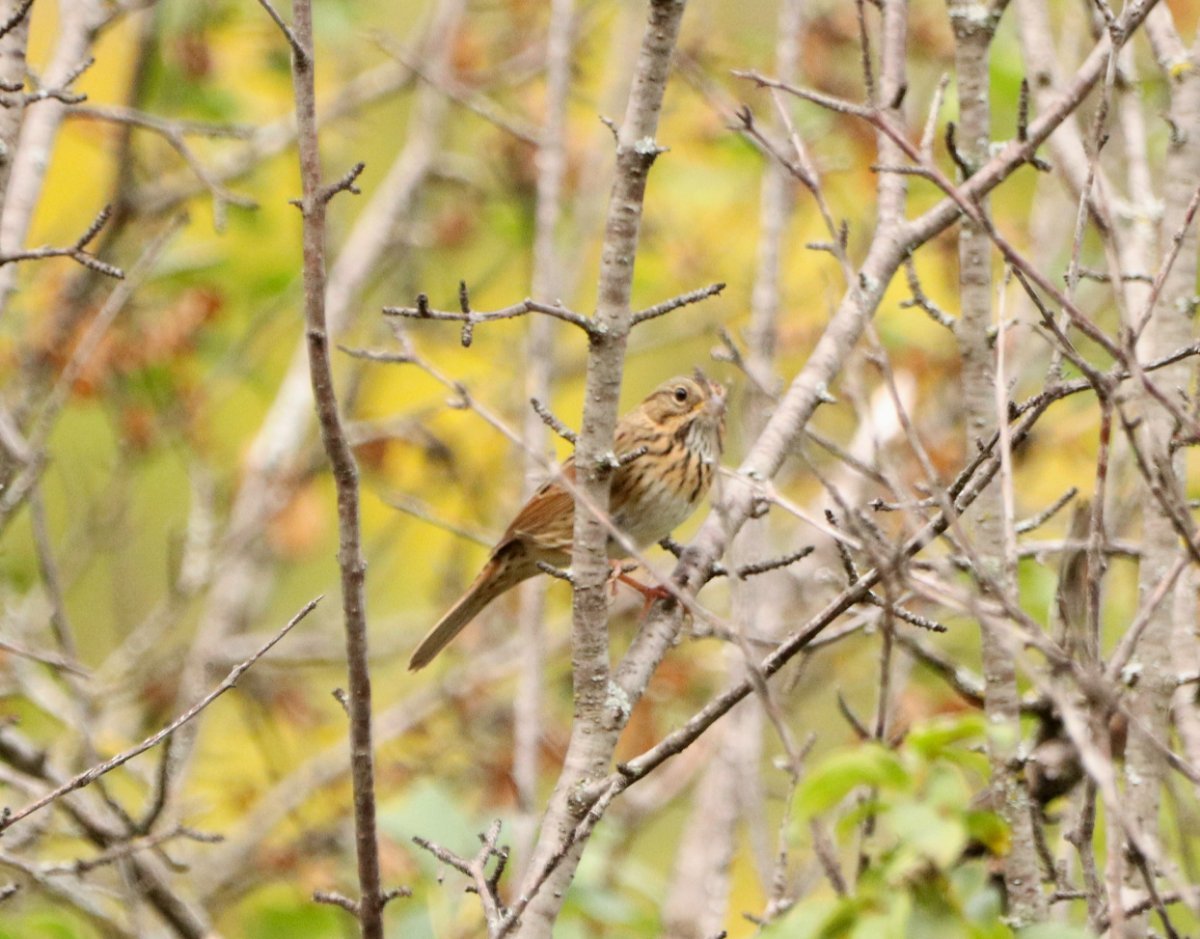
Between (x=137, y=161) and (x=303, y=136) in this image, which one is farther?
(x=137, y=161)

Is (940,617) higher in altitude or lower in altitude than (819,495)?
lower

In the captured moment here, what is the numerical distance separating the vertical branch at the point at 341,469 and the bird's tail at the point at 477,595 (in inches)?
104

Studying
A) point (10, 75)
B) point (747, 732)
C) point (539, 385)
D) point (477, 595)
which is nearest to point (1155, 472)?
point (747, 732)

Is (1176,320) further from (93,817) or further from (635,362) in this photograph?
(635,362)

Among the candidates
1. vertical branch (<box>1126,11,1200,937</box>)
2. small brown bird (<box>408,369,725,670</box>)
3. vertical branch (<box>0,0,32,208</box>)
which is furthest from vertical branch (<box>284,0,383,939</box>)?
small brown bird (<box>408,369,725,670</box>)

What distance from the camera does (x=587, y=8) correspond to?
6.86 m

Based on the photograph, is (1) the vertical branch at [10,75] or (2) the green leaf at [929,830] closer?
(2) the green leaf at [929,830]

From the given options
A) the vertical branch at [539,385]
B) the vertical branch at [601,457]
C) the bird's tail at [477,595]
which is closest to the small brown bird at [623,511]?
the bird's tail at [477,595]

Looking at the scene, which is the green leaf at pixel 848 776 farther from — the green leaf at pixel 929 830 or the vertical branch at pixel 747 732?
the vertical branch at pixel 747 732

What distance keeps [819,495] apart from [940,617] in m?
2.03

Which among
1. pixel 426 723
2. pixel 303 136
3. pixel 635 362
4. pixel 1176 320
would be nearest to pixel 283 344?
pixel 635 362

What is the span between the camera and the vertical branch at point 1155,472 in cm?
323

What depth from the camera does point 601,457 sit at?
2799 mm

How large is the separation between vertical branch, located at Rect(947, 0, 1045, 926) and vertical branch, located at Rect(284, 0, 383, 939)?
4.03 feet
